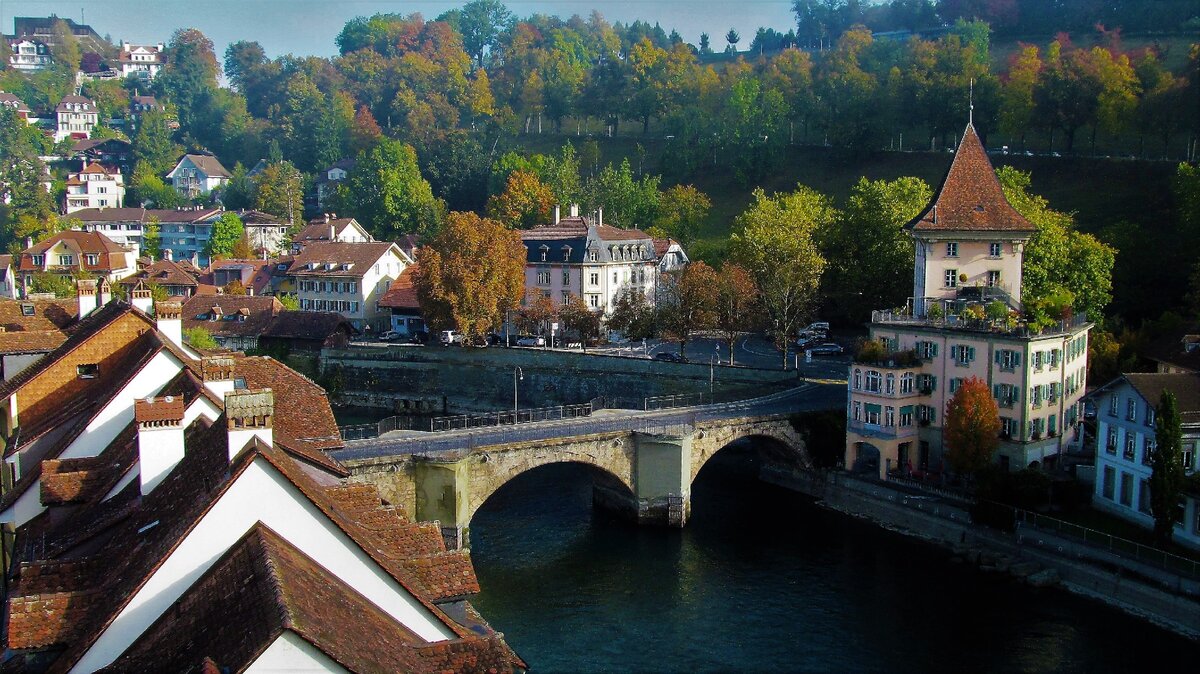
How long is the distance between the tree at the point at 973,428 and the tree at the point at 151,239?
98.2 meters

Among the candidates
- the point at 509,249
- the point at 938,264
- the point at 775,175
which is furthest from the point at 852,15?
the point at 938,264

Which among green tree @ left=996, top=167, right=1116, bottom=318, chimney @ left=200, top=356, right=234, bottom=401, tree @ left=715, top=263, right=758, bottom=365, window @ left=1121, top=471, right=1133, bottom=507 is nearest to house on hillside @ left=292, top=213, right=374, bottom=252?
tree @ left=715, top=263, right=758, bottom=365

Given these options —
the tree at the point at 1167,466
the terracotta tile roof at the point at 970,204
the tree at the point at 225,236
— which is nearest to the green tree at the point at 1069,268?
the terracotta tile roof at the point at 970,204

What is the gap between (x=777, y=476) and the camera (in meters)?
59.1

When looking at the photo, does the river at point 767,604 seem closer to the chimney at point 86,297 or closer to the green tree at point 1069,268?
the chimney at point 86,297

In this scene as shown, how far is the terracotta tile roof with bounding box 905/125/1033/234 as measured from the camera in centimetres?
5762

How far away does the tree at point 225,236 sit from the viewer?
390 feet

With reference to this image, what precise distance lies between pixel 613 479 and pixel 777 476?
10.1 m

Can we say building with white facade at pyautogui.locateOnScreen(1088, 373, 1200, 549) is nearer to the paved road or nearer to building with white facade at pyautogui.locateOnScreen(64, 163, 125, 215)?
the paved road

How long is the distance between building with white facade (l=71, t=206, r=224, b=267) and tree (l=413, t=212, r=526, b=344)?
56.7m

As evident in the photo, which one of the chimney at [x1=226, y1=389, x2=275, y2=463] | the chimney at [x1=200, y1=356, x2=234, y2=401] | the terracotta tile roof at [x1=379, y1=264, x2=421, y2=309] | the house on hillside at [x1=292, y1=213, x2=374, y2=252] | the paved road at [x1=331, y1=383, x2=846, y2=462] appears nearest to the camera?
the chimney at [x1=226, y1=389, x2=275, y2=463]

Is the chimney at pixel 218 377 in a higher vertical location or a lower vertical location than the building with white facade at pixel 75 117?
lower

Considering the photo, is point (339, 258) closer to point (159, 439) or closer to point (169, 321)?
point (169, 321)

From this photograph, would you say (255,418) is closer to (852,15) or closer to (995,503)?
(995,503)
